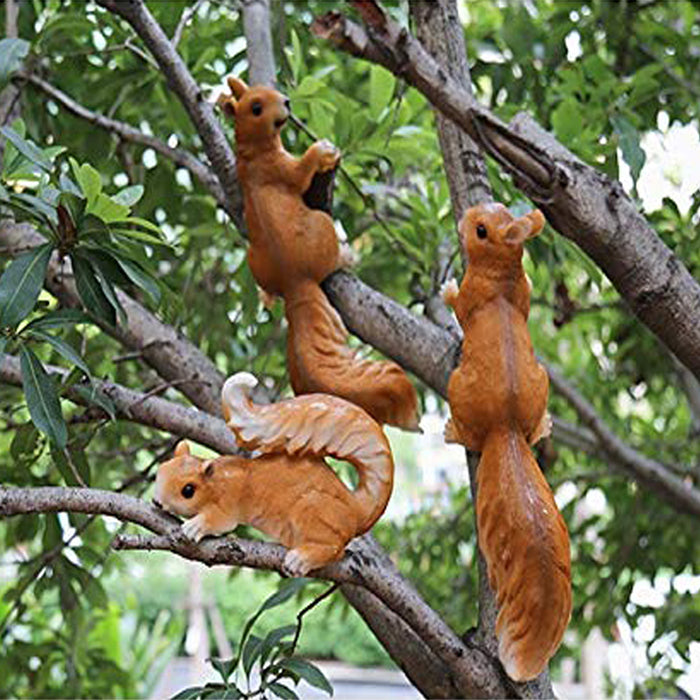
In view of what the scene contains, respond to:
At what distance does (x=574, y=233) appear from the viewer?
34.1 inches

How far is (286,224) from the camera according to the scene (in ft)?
3.09

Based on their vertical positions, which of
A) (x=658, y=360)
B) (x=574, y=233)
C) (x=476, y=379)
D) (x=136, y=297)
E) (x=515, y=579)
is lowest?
(x=515, y=579)

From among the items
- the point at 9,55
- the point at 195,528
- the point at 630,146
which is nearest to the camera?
the point at 195,528

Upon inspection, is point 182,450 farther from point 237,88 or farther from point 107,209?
point 237,88

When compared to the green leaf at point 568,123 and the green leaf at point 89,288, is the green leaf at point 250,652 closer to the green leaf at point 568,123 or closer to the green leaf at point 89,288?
the green leaf at point 89,288

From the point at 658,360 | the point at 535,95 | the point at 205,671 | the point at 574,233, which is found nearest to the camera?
the point at 574,233

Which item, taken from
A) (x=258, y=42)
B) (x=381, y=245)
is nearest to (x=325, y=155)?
(x=258, y=42)

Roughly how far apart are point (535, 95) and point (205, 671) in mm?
3692

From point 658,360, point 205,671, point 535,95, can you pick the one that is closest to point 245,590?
point 205,671

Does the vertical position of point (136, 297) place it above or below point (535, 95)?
below

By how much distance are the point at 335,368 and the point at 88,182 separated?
0.74 feet

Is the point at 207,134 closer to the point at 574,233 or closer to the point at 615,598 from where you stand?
the point at 574,233

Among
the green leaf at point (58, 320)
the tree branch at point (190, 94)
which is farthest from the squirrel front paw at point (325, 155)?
the green leaf at point (58, 320)

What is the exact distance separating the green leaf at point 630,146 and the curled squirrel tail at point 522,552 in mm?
382
